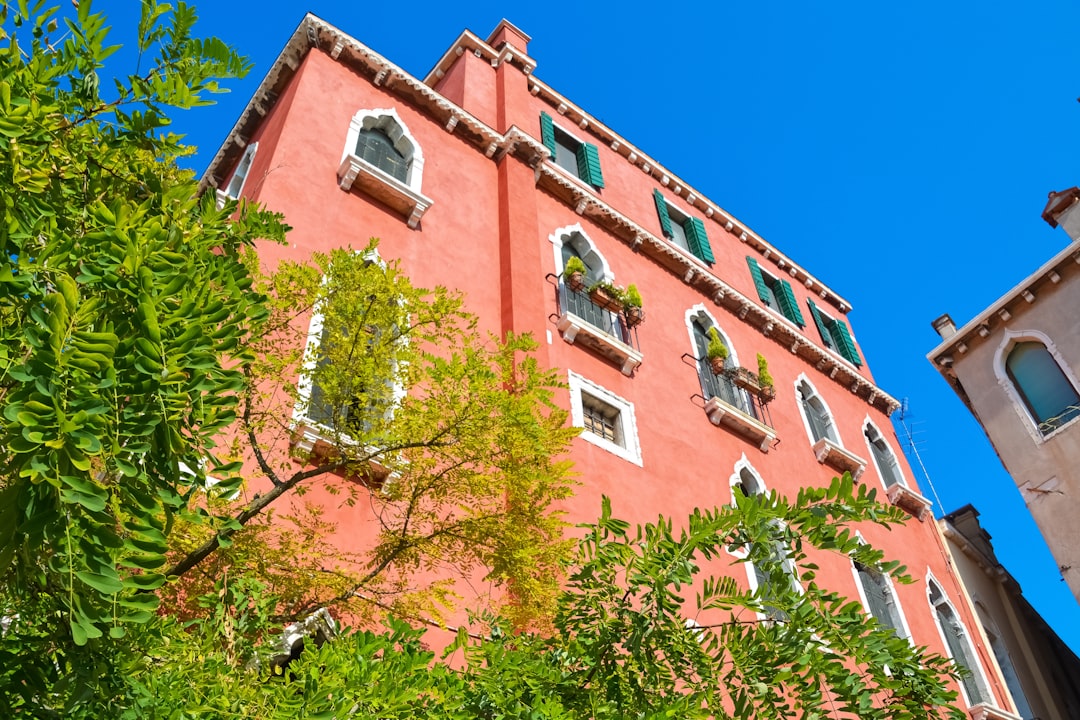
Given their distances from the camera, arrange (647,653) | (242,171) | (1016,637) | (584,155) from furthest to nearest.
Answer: (1016,637) < (584,155) < (242,171) < (647,653)

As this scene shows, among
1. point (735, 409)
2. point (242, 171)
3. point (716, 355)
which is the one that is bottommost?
point (735, 409)

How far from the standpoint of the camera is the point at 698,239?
655 inches

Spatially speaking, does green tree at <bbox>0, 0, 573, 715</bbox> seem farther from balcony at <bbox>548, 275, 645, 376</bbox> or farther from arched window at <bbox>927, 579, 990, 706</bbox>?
arched window at <bbox>927, 579, 990, 706</bbox>

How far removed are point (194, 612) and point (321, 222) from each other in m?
5.08

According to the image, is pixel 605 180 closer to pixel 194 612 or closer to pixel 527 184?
pixel 527 184

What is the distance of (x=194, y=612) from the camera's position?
5.69 meters

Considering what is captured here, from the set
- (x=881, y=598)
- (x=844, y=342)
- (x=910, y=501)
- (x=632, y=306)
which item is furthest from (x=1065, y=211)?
(x=632, y=306)

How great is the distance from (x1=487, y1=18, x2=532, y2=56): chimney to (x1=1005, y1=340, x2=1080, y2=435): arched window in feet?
34.8

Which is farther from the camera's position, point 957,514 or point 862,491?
point 957,514

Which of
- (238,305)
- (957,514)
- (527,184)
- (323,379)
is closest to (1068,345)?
(957,514)

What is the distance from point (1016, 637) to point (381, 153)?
584 inches

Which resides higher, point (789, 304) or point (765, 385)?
point (789, 304)

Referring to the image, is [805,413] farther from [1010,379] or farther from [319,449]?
[319,449]

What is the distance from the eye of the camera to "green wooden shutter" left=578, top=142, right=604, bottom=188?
15039 mm
